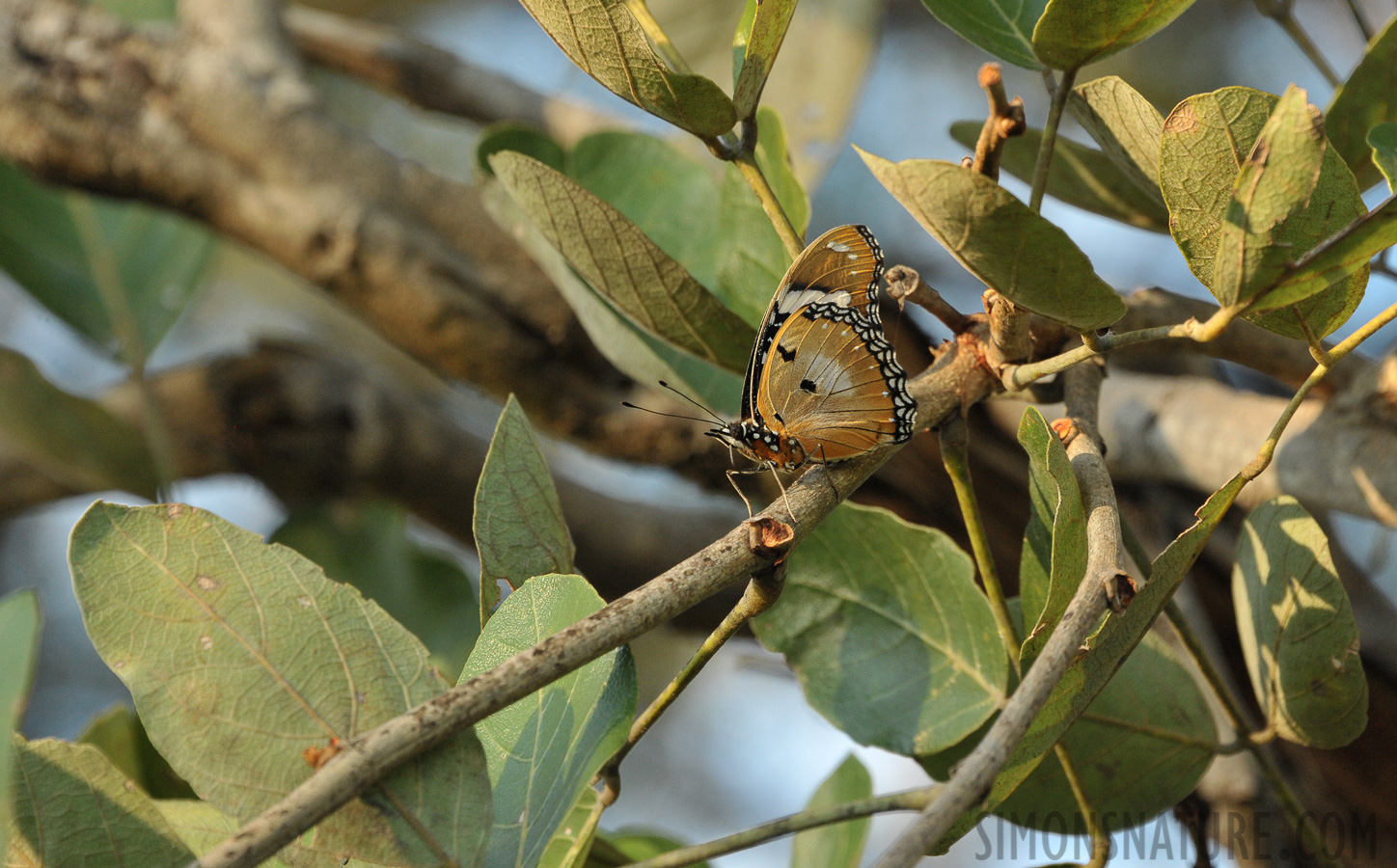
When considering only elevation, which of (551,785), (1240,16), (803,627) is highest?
(1240,16)

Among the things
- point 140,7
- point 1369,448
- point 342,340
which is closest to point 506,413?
point 1369,448

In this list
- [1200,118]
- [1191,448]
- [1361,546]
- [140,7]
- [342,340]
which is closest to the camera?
[1200,118]

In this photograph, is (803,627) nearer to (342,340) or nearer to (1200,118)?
(1200,118)

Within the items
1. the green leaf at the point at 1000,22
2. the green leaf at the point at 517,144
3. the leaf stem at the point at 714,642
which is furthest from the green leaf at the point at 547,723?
the green leaf at the point at 517,144

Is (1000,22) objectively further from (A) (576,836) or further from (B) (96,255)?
(B) (96,255)

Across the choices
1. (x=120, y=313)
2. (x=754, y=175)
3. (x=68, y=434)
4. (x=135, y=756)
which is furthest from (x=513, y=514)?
(x=120, y=313)

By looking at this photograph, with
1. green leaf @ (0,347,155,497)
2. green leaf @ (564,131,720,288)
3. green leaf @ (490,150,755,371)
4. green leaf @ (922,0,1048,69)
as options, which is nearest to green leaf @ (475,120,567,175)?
green leaf @ (564,131,720,288)

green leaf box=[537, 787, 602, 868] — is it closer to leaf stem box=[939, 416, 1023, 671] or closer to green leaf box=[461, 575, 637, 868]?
green leaf box=[461, 575, 637, 868]

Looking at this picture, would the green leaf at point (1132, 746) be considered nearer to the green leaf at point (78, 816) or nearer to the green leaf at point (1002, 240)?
the green leaf at point (1002, 240)
